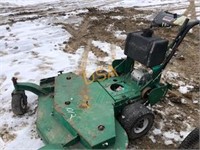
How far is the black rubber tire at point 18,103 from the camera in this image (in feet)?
14.7

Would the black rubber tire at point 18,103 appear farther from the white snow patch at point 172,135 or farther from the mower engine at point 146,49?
the white snow patch at point 172,135

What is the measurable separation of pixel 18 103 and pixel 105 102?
1331 mm

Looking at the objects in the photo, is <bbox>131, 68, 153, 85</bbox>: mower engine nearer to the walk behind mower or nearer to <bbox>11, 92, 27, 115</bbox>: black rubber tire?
the walk behind mower

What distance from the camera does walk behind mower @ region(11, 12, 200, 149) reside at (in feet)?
12.0

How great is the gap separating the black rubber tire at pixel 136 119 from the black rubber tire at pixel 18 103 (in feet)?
4.96

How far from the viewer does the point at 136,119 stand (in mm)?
3971

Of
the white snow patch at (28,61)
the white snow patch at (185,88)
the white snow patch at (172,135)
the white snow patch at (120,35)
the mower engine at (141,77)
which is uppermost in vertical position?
the mower engine at (141,77)

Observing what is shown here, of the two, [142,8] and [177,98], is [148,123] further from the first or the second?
[142,8]

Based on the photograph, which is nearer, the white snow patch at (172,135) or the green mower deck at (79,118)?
the green mower deck at (79,118)

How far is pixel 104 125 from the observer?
3.69 metres

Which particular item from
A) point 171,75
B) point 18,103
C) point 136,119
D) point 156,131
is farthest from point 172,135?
point 18,103

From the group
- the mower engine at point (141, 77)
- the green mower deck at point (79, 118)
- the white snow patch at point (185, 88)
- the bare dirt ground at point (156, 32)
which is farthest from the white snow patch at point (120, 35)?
the green mower deck at point (79, 118)

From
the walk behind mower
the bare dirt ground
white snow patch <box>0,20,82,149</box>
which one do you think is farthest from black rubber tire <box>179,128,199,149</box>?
white snow patch <box>0,20,82,149</box>

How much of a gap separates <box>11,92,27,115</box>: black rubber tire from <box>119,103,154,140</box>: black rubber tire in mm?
1513
